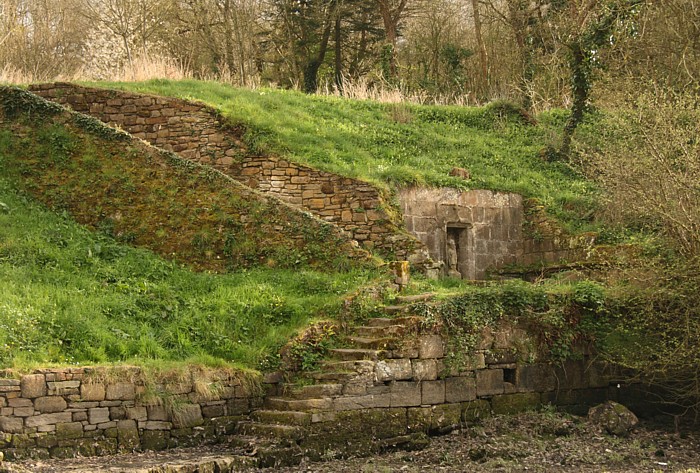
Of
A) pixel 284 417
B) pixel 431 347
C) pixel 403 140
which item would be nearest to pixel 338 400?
pixel 284 417

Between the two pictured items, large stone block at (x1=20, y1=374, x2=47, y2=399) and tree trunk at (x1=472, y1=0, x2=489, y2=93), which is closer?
large stone block at (x1=20, y1=374, x2=47, y2=399)

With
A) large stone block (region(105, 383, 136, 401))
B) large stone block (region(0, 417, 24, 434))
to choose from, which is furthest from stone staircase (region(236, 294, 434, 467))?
large stone block (region(0, 417, 24, 434))

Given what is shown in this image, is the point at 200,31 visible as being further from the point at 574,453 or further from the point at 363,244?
the point at 574,453

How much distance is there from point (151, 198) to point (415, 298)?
5.63 m

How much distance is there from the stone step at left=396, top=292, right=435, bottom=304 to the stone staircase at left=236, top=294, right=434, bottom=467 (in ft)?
1.80

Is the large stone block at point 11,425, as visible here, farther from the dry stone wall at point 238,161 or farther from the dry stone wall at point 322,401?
the dry stone wall at point 238,161

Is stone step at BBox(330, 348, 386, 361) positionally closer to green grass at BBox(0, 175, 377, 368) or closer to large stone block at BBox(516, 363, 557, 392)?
green grass at BBox(0, 175, 377, 368)

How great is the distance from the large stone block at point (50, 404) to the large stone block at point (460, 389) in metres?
5.68

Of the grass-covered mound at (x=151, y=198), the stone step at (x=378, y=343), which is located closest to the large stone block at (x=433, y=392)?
the stone step at (x=378, y=343)

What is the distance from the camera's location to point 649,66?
1027 inches

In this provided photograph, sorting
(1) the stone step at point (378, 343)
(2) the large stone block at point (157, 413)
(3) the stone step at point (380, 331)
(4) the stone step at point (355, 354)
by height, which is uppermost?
(3) the stone step at point (380, 331)

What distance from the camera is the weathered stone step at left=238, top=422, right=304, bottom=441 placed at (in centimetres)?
1262

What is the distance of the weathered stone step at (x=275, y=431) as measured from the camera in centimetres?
1262

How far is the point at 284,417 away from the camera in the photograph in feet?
42.6
